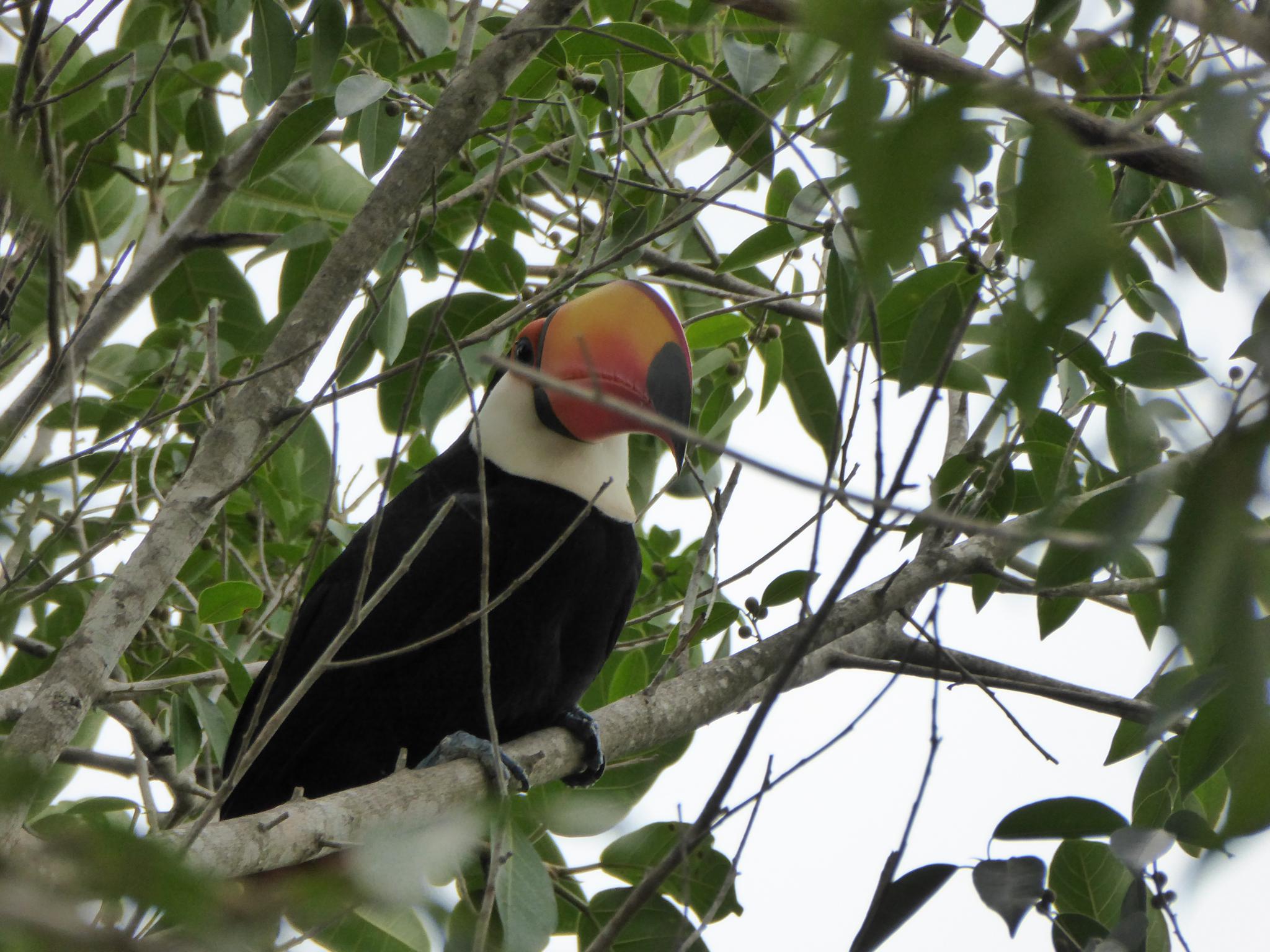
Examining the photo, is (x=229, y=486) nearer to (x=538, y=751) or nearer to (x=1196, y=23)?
(x=538, y=751)

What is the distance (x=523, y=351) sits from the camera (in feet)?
9.88

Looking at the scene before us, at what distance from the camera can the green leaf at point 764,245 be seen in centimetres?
248

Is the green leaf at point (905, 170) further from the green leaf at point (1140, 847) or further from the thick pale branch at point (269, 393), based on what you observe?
the thick pale branch at point (269, 393)

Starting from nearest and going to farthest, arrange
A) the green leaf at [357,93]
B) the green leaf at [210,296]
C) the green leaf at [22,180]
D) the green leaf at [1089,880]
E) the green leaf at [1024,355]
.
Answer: the green leaf at [22,180] → the green leaf at [1024,355] → the green leaf at [1089,880] → the green leaf at [357,93] → the green leaf at [210,296]

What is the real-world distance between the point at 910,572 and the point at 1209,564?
159 cm

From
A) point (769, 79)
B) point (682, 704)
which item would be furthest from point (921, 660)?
point (769, 79)

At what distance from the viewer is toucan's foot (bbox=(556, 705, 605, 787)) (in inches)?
98.1

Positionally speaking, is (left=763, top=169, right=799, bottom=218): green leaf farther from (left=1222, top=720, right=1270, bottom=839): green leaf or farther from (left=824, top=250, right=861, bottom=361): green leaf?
(left=1222, top=720, right=1270, bottom=839): green leaf

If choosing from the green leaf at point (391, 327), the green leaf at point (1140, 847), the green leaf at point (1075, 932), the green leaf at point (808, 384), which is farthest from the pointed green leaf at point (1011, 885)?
the green leaf at point (391, 327)

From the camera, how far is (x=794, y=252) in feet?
9.37

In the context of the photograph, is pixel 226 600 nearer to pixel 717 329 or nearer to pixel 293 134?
pixel 293 134

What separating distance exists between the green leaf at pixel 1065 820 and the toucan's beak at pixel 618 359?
1016 mm

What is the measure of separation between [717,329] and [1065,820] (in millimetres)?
1500

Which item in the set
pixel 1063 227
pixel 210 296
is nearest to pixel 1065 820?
pixel 1063 227
